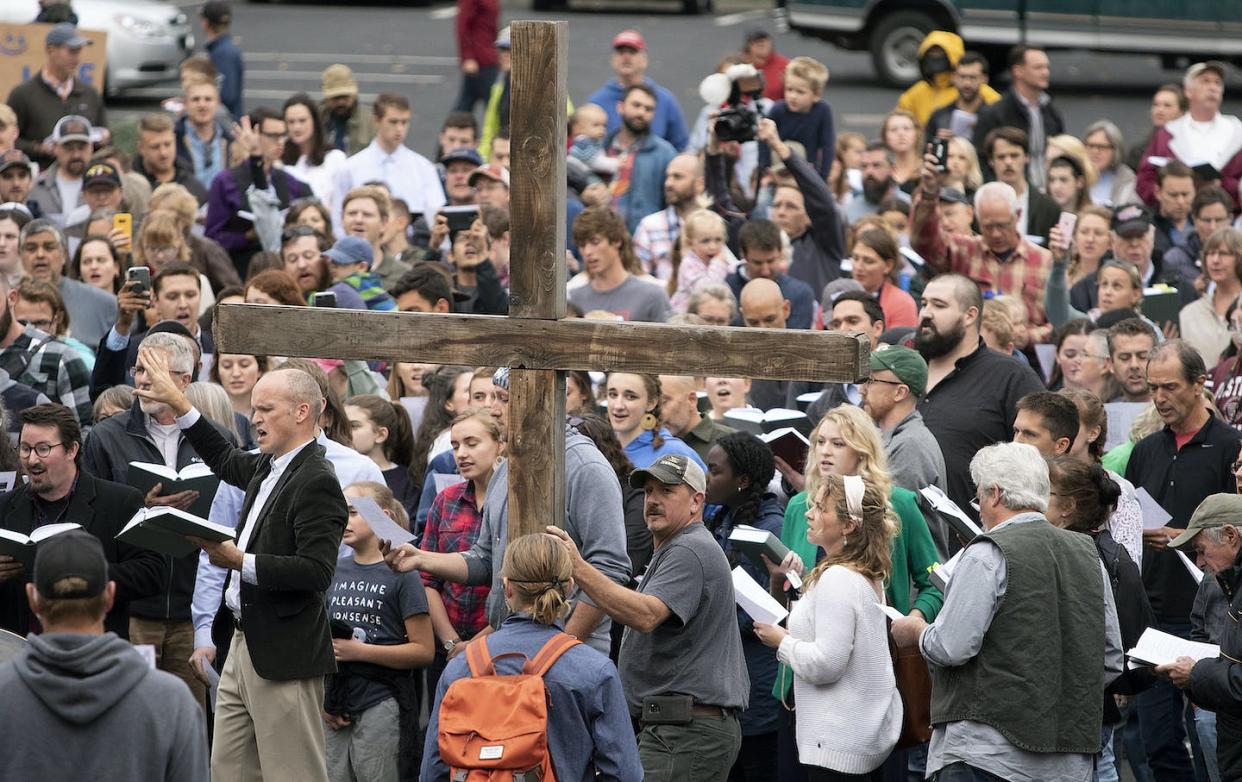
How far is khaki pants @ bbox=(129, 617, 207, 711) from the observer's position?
800 centimetres

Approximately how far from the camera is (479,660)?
5582mm

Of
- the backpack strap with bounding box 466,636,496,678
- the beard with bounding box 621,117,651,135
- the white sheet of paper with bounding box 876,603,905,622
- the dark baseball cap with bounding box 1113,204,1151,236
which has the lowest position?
the white sheet of paper with bounding box 876,603,905,622

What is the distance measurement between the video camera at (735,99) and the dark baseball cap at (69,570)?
7655 mm

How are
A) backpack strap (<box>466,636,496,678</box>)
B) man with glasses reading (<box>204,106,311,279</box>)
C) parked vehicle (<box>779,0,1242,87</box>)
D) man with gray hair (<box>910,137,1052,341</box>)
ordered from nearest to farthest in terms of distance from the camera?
backpack strap (<box>466,636,496,678</box>)
man with gray hair (<box>910,137,1052,341</box>)
man with glasses reading (<box>204,106,311,279</box>)
parked vehicle (<box>779,0,1242,87</box>)

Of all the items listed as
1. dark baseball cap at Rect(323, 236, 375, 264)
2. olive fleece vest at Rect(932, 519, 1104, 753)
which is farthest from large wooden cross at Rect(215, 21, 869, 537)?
dark baseball cap at Rect(323, 236, 375, 264)

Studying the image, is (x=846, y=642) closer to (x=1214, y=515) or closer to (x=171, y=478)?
(x=1214, y=515)

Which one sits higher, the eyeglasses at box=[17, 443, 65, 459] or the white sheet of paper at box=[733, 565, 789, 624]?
the eyeglasses at box=[17, 443, 65, 459]

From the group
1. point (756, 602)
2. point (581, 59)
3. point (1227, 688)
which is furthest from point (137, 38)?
point (1227, 688)

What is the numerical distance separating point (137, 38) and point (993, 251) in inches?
479

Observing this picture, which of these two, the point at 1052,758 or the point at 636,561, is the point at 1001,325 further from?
the point at 1052,758

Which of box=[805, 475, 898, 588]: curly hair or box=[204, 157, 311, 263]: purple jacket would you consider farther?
box=[204, 157, 311, 263]: purple jacket

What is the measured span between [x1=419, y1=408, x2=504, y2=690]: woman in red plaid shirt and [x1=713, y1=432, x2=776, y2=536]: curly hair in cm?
93

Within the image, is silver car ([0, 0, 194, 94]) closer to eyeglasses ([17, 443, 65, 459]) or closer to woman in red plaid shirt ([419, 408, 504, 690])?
eyeglasses ([17, 443, 65, 459])

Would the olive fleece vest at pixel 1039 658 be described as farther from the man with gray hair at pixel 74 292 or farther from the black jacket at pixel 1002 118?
the black jacket at pixel 1002 118
